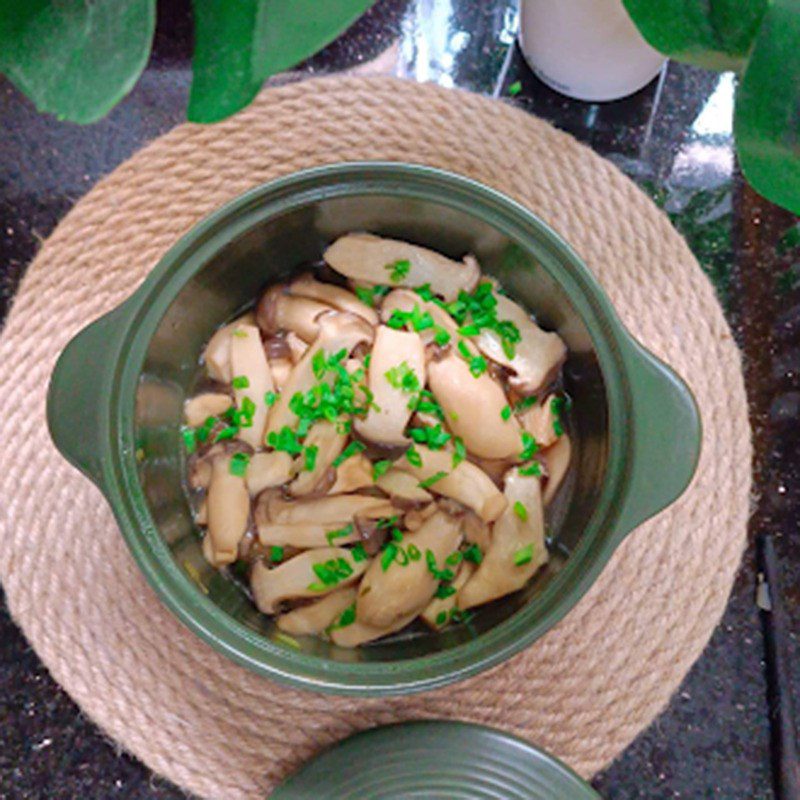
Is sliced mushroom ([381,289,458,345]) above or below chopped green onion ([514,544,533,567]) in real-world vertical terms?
above

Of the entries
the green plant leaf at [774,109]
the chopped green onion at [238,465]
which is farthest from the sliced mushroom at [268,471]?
the green plant leaf at [774,109]

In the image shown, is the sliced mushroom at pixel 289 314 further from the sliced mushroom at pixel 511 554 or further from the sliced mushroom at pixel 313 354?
the sliced mushroom at pixel 511 554

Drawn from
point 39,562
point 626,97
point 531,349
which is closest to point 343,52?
point 626,97

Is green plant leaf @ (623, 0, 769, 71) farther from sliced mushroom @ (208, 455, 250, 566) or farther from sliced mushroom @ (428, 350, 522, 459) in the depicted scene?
sliced mushroom @ (208, 455, 250, 566)

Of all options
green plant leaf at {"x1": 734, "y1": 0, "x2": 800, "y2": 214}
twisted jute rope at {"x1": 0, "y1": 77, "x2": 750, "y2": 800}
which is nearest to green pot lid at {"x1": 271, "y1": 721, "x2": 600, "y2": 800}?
twisted jute rope at {"x1": 0, "y1": 77, "x2": 750, "y2": 800}

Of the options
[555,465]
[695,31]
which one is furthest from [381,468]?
[695,31]
